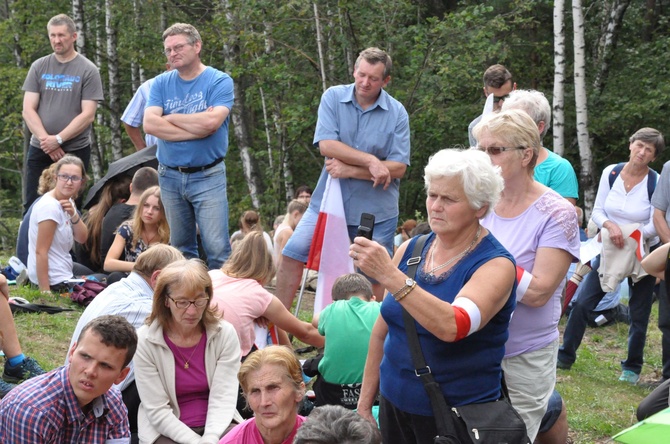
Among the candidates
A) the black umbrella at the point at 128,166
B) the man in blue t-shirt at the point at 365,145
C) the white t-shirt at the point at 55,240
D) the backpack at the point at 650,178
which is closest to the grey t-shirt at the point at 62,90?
the black umbrella at the point at 128,166

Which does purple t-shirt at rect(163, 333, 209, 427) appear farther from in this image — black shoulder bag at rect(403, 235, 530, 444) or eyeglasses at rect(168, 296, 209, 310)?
black shoulder bag at rect(403, 235, 530, 444)

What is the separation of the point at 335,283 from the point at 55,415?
87.9 inches

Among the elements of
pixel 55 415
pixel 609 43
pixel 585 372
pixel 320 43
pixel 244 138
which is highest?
pixel 609 43

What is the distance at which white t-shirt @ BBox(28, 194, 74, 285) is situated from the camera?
819cm

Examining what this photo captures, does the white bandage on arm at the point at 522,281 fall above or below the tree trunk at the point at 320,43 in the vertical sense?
below

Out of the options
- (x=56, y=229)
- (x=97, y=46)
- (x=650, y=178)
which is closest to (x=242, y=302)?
(x=56, y=229)

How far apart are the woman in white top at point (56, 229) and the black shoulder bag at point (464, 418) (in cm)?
554

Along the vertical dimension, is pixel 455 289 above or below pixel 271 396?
above

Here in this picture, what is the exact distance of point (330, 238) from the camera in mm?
6727

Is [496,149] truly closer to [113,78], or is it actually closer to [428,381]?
[428,381]

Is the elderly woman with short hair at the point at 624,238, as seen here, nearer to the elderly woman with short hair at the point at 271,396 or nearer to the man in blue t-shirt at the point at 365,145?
the man in blue t-shirt at the point at 365,145

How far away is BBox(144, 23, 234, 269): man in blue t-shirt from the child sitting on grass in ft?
6.26

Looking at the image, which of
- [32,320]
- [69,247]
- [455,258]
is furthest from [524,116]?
[69,247]

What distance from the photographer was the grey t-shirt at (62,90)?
929cm
